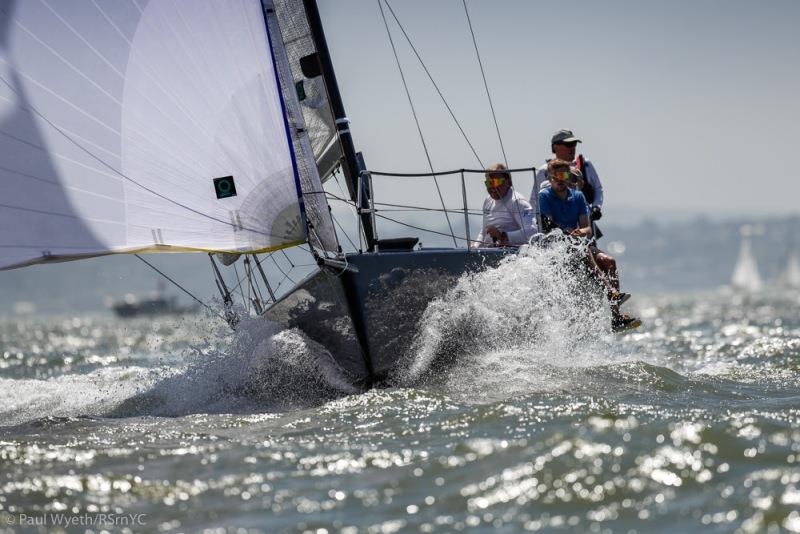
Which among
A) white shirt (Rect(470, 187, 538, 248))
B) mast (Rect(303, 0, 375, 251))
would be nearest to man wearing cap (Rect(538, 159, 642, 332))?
white shirt (Rect(470, 187, 538, 248))

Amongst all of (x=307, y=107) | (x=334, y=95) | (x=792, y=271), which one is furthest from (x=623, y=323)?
(x=792, y=271)

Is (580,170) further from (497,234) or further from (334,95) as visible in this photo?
(334,95)

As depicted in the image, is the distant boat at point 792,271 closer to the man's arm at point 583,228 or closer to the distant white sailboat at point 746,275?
the distant white sailboat at point 746,275

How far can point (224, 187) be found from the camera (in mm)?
6820

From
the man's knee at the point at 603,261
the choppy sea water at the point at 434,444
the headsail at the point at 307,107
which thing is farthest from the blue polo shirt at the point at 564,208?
the headsail at the point at 307,107

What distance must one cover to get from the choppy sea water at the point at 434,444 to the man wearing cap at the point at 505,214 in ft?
2.43

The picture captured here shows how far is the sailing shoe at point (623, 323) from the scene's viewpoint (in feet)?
27.0

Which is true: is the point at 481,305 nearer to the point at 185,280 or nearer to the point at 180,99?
the point at 180,99

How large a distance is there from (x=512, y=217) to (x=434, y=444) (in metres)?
3.44

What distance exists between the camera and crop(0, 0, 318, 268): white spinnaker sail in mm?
6531

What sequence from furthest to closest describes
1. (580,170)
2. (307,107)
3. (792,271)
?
1. (792,271)
2. (580,170)
3. (307,107)

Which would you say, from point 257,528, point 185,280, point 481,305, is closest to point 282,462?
point 257,528

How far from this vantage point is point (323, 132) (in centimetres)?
803

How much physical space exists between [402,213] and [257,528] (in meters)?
3.84
